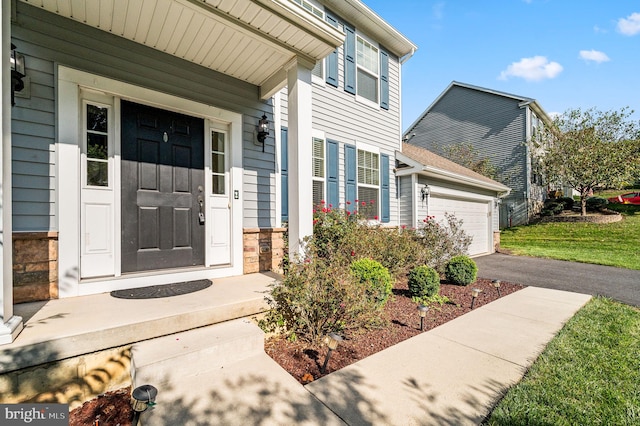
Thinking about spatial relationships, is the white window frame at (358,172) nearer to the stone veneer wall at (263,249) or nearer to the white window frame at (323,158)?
the white window frame at (323,158)

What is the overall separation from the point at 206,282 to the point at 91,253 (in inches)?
50.2

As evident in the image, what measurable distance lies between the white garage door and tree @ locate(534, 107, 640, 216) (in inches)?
270

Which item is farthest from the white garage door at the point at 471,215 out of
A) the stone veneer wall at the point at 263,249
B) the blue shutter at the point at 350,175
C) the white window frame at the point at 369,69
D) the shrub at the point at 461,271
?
the stone veneer wall at the point at 263,249

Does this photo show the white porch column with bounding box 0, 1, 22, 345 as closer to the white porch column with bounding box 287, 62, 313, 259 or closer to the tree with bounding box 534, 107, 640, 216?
the white porch column with bounding box 287, 62, 313, 259

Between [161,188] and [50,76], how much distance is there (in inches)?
59.6

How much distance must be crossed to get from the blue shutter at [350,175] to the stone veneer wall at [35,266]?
4739 millimetres

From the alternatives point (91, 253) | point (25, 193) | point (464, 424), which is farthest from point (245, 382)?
point (25, 193)

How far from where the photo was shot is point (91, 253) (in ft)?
10.5

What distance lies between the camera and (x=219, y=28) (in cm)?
317

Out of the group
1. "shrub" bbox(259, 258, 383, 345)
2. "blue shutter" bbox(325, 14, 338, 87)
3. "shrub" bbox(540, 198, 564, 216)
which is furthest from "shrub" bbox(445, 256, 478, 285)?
"shrub" bbox(540, 198, 564, 216)

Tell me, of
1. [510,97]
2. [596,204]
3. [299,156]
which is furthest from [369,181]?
[596,204]

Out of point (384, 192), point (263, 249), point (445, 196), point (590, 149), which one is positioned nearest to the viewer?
point (263, 249)

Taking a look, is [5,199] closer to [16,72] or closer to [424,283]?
[16,72]

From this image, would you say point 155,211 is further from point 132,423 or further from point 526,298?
point 526,298
